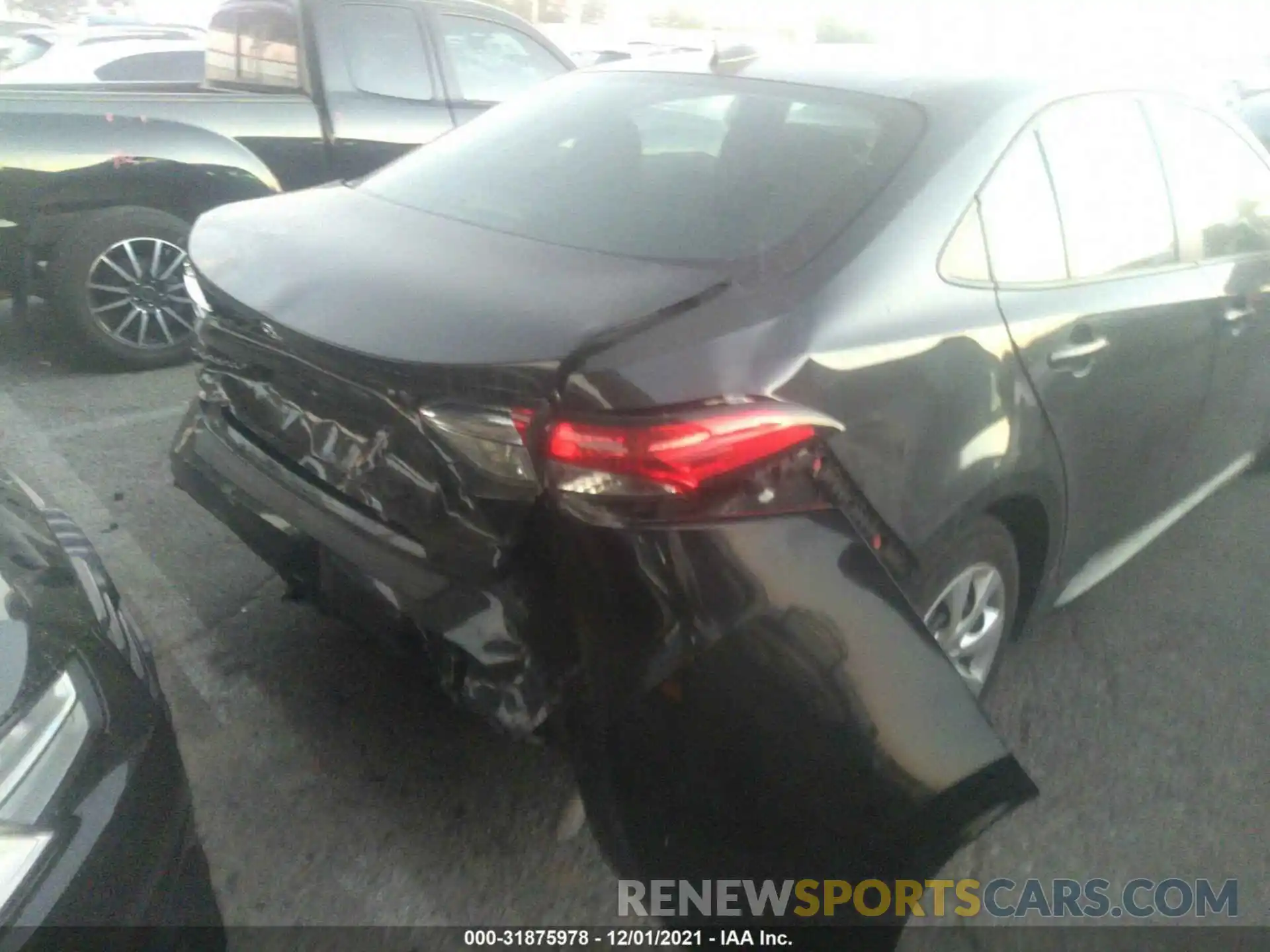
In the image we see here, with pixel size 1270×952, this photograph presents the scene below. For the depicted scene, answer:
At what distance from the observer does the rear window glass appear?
217 cm

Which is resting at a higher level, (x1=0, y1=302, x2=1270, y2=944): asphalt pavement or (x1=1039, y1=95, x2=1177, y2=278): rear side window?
(x1=1039, y1=95, x2=1177, y2=278): rear side window

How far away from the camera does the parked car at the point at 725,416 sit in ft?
5.74

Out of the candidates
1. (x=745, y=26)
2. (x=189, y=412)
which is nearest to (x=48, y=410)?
(x=189, y=412)

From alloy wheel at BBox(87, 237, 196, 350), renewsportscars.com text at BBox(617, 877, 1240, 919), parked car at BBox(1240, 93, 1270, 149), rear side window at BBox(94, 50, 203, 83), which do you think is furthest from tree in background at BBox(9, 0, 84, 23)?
renewsportscars.com text at BBox(617, 877, 1240, 919)

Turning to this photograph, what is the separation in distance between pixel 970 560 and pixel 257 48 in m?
4.71

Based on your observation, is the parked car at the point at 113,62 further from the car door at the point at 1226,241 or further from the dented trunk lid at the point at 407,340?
the car door at the point at 1226,241

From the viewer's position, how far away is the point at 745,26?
27.2 meters

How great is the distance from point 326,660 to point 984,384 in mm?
1899

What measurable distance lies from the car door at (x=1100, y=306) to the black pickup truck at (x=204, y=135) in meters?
3.55

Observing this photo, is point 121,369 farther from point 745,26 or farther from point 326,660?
point 745,26

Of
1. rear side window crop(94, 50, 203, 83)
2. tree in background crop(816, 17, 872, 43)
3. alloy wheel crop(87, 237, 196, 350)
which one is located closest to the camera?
alloy wheel crop(87, 237, 196, 350)

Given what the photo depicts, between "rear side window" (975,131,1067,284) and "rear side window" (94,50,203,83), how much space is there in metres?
5.82

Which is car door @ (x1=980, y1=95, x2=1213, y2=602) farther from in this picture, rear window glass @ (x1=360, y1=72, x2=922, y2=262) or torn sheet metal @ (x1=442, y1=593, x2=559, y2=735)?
torn sheet metal @ (x1=442, y1=593, x2=559, y2=735)

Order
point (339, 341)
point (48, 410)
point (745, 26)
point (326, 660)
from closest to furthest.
A: point (339, 341) → point (326, 660) → point (48, 410) → point (745, 26)
